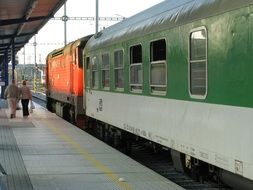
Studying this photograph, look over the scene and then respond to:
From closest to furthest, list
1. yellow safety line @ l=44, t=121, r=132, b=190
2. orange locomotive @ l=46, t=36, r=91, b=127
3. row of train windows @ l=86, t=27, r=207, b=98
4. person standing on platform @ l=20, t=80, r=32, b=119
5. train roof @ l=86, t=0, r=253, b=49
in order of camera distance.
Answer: train roof @ l=86, t=0, r=253, b=49 → row of train windows @ l=86, t=27, r=207, b=98 → yellow safety line @ l=44, t=121, r=132, b=190 → orange locomotive @ l=46, t=36, r=91, b=127 → person standing on platform @ l=20, t=80, r=32, b=119

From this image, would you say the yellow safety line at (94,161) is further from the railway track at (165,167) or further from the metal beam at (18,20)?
the metal beam at (18,20)

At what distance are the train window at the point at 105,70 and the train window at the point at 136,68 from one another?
7.46 ft

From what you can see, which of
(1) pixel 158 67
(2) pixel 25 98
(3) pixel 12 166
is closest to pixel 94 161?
(3) pixel 12 166

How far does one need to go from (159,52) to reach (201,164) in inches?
75.4

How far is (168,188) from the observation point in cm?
800

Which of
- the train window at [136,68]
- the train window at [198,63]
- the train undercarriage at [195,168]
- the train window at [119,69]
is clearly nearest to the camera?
the train undercarriage at [195,168]

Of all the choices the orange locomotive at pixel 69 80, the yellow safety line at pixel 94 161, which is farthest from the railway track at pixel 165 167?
the orange locomotive at pixel 69 80

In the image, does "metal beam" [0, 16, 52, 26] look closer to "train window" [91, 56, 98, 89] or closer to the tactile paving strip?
the tactile paving strip

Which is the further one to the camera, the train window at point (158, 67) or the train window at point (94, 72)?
the train window at point (94, 72)

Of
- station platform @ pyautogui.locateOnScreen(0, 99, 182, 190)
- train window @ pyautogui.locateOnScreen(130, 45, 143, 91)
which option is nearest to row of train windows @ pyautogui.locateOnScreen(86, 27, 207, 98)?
train window @ pyautogui.locateOnScreen(130, 45, 143, 91)

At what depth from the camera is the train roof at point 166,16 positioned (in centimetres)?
679

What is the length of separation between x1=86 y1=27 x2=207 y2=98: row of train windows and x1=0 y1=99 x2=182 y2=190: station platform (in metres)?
1.36

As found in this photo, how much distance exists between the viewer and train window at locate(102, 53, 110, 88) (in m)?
13.1

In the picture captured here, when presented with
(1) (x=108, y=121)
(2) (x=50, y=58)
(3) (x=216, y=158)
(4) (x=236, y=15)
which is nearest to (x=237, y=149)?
(3) (x=216, y=158)
